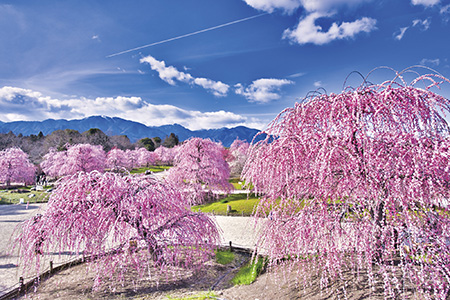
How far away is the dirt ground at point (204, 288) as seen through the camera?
530cm

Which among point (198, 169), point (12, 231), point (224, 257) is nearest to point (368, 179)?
point (224, 257)

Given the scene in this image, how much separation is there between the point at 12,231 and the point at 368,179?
18.1 metres

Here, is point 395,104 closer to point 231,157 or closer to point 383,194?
point 383,194

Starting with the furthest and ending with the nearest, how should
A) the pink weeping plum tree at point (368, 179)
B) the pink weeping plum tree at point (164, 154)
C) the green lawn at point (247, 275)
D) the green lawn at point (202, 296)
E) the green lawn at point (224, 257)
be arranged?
the pink weeping plum tree at point (164, 154), the green lawn at point (224, 257), the green lawn at point (247, 275), the green lawn at point (202, 296), the pink weeping plum tree at point (368, 179)

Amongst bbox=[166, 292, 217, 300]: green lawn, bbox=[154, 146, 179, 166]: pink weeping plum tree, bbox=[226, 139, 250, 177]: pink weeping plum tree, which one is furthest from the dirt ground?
bbox=[154, 146, 179, 166]: pink weeping plum tree

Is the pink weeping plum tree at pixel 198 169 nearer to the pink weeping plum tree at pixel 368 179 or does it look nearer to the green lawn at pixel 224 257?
the green lawn at pixel 224 257

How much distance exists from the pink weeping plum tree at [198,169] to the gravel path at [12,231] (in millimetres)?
4869

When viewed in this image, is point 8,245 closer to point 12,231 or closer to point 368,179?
point 12,231

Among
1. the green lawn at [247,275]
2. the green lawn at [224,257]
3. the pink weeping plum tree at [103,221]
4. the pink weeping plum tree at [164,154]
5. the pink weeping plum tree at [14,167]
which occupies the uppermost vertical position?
the pink weeping plum tree at [164,154]

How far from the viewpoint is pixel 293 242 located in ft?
15.8

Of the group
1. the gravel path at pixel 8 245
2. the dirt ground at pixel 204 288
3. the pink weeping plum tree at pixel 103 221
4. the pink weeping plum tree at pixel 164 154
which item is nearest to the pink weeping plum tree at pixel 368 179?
the dirt ground at pixel 204 288

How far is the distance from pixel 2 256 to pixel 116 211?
800 centimetres

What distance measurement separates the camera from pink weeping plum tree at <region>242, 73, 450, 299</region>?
12.3 ft

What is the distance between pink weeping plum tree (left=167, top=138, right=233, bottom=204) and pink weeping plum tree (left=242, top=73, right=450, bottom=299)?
50.3 feet
